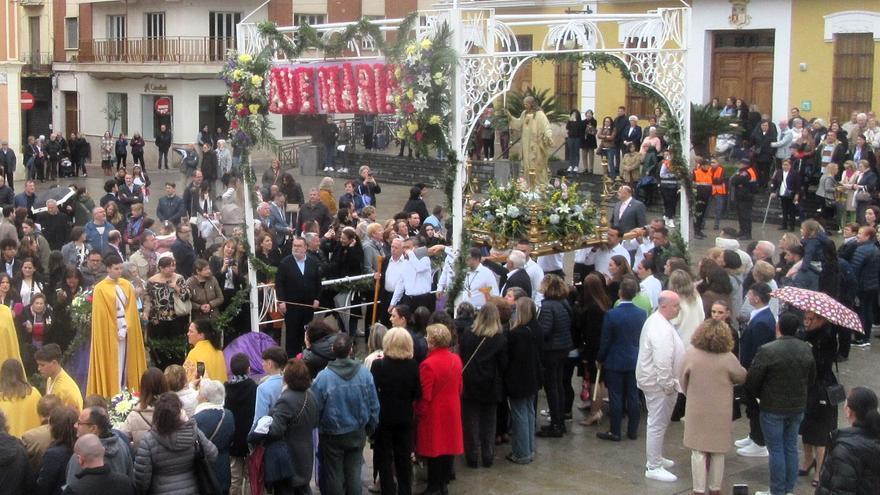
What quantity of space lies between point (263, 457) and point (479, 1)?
77.3 ft

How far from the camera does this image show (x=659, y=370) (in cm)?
1006

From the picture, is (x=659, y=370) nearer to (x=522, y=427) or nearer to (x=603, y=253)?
(x=522, y=427)

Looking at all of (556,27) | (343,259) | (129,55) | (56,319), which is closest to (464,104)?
(556,27)

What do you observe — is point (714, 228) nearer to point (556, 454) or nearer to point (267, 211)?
point (267, 211)

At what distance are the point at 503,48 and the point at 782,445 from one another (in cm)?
629

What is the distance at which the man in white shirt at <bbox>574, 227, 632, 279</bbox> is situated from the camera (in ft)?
46.0

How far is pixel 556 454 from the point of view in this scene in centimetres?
1084

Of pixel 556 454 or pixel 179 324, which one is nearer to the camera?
pixel 556 454

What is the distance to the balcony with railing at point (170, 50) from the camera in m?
39.3

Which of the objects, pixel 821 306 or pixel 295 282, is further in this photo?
pixel 295 282

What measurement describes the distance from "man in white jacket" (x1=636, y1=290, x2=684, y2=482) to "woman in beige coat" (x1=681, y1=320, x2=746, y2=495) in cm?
60

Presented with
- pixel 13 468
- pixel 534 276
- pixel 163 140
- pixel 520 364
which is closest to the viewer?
pixel 13 468

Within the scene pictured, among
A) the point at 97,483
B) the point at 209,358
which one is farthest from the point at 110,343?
the point at 97,483

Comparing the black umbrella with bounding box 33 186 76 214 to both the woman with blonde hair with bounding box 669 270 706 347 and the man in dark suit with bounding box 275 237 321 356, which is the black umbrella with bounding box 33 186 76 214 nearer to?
the man in dark suit with bounding box 275 237 321 356
